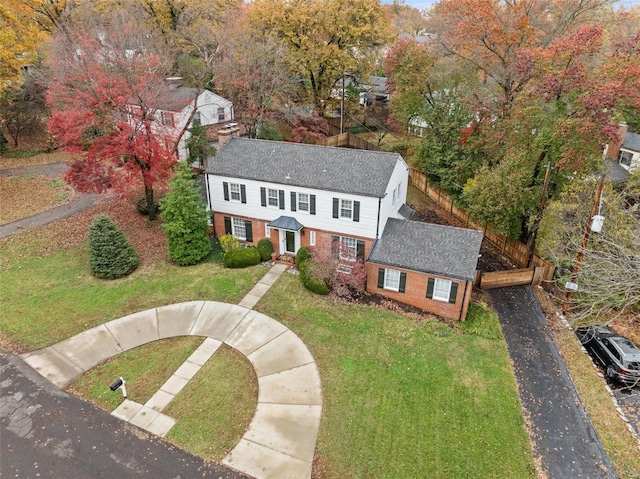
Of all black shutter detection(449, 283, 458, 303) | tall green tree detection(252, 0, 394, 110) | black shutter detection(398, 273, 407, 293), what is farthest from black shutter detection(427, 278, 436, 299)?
tall green tree detection(252, 0, 394, 110)

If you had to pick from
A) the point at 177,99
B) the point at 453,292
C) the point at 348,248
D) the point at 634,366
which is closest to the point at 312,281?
the point at 348,248

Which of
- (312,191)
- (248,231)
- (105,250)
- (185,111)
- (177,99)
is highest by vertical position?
(177,99)

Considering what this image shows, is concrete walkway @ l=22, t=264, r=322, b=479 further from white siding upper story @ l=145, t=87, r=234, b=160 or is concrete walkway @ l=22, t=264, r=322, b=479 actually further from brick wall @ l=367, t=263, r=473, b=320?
white siding upper story @ l=145, t=87, r=234, b=160

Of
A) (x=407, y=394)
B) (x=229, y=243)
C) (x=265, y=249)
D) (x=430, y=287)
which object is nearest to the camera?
(x=407, y=394)

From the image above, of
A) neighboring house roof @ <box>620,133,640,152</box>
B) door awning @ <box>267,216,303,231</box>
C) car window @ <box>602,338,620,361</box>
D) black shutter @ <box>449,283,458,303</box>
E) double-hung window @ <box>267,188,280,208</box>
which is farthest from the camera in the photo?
neighboring house roof @ <box>620,133,640,152</box>

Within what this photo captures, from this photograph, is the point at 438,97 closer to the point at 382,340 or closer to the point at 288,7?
the point at 288,7

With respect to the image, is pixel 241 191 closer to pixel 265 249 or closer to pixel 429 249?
pixel 265 249
